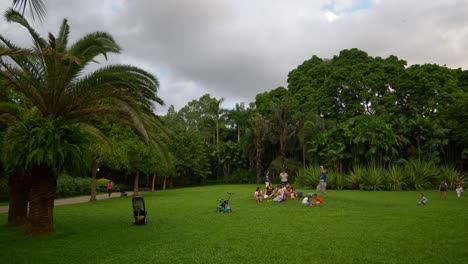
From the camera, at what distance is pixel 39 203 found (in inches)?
394

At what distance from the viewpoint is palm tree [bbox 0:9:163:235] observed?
920 centimetres

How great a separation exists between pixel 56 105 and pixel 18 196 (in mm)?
4154

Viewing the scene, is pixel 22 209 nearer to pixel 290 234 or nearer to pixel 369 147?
pixel 290 234

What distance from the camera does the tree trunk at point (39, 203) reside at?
391 inches

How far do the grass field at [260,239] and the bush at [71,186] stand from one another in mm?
16722

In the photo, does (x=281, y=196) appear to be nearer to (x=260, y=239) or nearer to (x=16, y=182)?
(x=260, y=239)

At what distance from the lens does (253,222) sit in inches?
444

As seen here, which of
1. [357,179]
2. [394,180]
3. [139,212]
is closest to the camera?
[139,212]

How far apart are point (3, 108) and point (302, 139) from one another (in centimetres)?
3025

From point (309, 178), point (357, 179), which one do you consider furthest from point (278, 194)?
Result: point (309, 178)

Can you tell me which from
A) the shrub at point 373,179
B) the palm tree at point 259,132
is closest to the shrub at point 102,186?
the palm tree at point 259,132

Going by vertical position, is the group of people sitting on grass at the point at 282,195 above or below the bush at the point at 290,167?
below

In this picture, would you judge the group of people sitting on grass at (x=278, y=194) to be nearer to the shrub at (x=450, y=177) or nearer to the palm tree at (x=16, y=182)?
the palm tree at (x=16, y=182)

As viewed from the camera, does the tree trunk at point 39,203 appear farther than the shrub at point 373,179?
No
